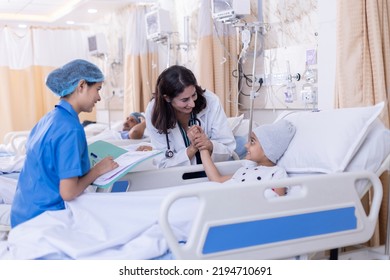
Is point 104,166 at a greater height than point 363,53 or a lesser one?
lesser

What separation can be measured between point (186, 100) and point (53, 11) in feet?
14.6

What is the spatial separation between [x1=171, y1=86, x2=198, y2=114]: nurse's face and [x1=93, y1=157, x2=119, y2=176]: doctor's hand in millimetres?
598

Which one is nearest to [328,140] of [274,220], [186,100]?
[274,220]

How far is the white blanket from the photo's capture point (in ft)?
4.70

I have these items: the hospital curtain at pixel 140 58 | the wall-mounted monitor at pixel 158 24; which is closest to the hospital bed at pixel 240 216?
the wall-mounted monitor at pixel 158 24

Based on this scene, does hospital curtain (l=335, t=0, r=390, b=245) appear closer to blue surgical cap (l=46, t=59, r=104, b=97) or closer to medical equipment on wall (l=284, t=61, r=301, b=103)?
medical equipment on wall (l=284, t=61, r=301, b=103)

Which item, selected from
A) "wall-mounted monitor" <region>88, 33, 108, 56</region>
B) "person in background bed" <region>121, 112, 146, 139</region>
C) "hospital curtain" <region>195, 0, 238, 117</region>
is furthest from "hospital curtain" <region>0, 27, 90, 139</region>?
"hospital curtain" <region>195, 0, 238, 117</region>

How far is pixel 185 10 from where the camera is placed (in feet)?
14.2

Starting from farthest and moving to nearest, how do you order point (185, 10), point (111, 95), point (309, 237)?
point (111, 95), point (185, 10), point (309, 237)

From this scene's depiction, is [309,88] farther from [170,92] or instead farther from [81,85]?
[81,85]

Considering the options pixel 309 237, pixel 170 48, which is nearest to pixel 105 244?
pixel 309 237

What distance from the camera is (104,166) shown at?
1731 mm

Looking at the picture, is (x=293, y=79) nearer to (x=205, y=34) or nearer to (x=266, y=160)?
(x=205, y=34)

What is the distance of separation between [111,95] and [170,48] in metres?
1.65
